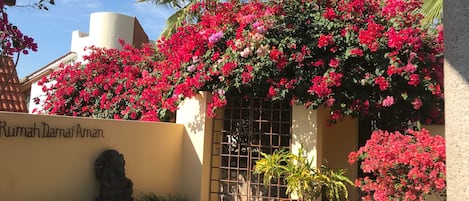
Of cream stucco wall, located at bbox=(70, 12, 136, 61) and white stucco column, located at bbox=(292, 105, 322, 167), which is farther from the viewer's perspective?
cream stucco wall, located at bbox=(70, 12, 136, 61)

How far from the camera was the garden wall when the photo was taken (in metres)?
4.29

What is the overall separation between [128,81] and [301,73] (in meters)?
4.08

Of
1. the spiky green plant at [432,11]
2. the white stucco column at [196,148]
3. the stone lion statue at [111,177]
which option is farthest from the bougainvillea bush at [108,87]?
the spiky green plant at [432,11]

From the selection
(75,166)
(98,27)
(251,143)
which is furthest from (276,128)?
(98,27)

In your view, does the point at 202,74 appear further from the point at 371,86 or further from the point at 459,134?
the point at 459,134

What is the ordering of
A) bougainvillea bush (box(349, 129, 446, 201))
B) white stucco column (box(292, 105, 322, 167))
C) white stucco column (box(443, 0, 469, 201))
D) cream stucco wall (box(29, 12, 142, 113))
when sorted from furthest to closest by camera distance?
cream stucco wall (box(29, 12, 142, 113))
white stucco column (box(292, 105, 322, 167))
bougainvillea bush (box(349, 129, 446, 201))
white stucco column (box(443, 0, 469, 201))

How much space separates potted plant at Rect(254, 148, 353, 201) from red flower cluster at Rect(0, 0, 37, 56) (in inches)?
140

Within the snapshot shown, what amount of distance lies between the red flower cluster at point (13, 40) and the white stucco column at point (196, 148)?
3167 millimetres

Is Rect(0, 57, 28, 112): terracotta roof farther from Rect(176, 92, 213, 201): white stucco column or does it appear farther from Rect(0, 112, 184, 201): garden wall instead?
Rect(176, 92, 213, 201): white stucco column

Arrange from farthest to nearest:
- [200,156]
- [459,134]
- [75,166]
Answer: [200,156], [75,166], [459,134]

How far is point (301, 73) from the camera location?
620 cm

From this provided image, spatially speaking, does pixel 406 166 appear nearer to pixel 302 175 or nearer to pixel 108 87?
pixel 302 175

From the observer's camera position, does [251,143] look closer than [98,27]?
Yes

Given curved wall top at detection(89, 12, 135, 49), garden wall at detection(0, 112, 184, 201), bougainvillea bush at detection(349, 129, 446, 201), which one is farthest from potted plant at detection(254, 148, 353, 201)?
curved wall top at detection(89, 12, 135, 49)
